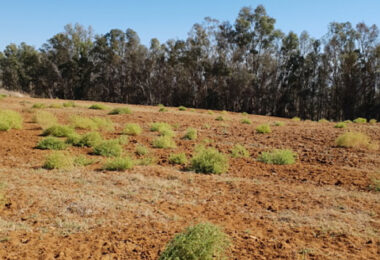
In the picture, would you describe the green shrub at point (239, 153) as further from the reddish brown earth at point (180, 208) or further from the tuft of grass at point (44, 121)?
the tuft of grass at point (44, 121)

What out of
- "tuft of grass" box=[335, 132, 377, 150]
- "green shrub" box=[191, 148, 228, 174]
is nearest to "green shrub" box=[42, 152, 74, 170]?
"green shrub" box=[191, 148, 228, 174]

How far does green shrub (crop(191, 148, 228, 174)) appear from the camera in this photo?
6.36m

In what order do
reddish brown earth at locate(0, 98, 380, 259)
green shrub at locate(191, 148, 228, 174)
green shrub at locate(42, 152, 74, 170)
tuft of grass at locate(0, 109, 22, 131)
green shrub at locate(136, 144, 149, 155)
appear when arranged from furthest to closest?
tuft of grass at locate(0, 109, 22, 131)
green shrub at locate(136, 144, 149, 155)
green shrub at locate(191, 148, 228, 174)
green shrub at locate(42, 152, 74, 170)
reddish brown earth at locate(0, 98, 380, 259)

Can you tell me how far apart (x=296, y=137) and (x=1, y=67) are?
57448 millimetres

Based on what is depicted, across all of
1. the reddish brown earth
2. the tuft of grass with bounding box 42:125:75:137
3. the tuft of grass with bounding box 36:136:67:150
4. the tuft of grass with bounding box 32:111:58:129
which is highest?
the tuft of grass with bounding box 32:111:58:129

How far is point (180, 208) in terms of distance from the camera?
440 centimetres

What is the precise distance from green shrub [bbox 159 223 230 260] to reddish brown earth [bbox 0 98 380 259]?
0.66 ft

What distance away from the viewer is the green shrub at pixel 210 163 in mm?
6355

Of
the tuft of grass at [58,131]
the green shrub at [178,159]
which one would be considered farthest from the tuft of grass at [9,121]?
the green shrub at [178,159]

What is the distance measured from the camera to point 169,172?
621cm

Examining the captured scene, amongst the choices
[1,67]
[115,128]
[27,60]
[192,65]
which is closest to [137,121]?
[115,128]

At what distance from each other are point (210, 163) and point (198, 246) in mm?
3543

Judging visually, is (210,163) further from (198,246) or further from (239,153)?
(198,246)

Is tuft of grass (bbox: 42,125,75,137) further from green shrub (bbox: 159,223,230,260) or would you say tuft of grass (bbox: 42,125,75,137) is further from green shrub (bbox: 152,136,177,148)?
green shrub (bbox: 159,223,230,260)
